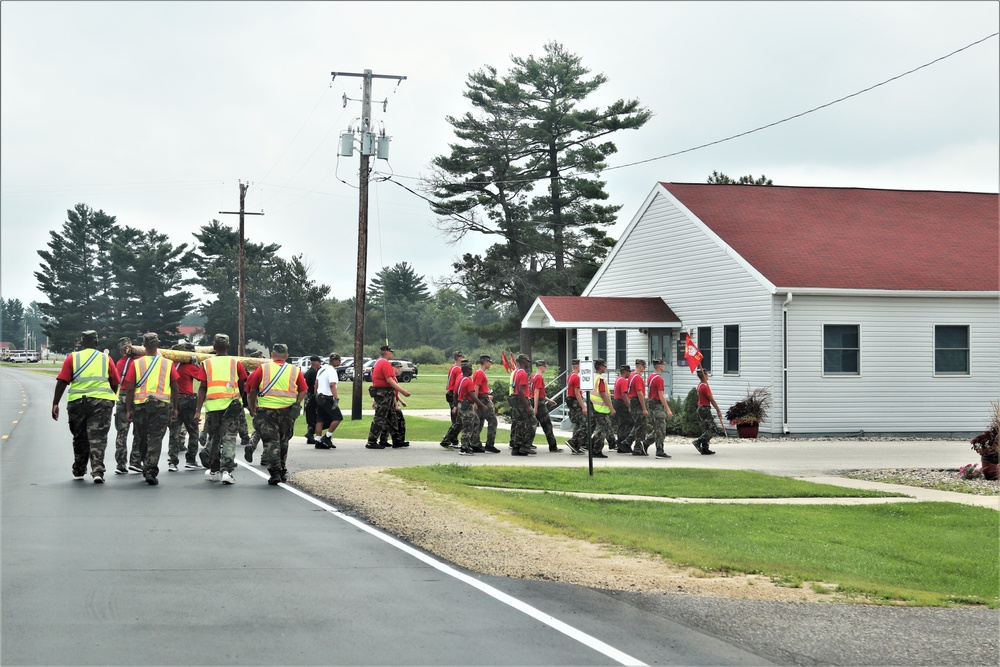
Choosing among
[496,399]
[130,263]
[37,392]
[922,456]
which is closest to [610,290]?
[496,399]

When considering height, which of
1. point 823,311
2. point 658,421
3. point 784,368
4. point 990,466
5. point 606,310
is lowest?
point 990,466

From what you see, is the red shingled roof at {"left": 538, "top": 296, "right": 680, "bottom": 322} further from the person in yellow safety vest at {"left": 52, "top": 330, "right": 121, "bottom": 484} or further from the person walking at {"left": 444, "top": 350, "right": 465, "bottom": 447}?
the person in yellow safety vest at {"left": 52, "top": 330, "right": 121, "bottom": 484}

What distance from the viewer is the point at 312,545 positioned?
35.0 feet

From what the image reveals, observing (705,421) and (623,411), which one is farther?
(623,411)

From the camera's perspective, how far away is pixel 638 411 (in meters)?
21.7

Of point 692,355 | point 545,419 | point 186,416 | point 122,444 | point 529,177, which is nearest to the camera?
point 122,444

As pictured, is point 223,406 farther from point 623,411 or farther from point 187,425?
point 623,411

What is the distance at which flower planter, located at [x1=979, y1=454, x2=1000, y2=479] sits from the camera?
17.6 meters

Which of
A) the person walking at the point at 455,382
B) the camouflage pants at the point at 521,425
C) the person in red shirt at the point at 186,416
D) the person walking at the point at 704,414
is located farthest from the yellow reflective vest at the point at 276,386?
the person walking at the point at 704,414

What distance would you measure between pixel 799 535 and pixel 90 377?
9444 millimetres

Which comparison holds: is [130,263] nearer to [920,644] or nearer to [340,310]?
[340,310]

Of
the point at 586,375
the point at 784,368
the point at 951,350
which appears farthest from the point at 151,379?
the point at 951,350

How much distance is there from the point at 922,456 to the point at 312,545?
14.8 meters

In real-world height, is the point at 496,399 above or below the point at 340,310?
below
